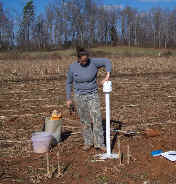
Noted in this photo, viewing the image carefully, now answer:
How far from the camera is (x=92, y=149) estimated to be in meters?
A: 5.34

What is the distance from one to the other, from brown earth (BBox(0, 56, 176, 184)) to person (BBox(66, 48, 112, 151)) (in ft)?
1.04

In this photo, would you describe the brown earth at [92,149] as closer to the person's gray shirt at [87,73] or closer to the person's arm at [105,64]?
the person's gray shirt at [87,73]

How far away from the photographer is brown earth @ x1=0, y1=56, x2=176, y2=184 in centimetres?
426

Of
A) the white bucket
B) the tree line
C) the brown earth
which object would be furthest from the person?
the tree line

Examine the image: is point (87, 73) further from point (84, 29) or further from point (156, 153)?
point (84, 29)

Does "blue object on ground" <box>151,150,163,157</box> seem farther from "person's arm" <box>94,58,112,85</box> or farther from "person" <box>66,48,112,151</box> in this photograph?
"person's arm" <box>94,58,112,85</box>

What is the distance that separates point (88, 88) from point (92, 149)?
1147 mm

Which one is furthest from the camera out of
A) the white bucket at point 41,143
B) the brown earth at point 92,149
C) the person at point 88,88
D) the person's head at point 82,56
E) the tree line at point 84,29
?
the tree line at point 84,29

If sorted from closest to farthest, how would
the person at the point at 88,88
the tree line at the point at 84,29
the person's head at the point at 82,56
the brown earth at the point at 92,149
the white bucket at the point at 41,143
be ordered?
the brown earth at the point at 92,149
the person's head at the point at 82,56
the person at the point at 88,88
the white bucket at the point at 41,143
the tree line at the point at 84,29

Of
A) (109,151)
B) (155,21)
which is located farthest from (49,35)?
(109,151)

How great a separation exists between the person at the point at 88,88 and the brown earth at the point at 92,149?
316mm

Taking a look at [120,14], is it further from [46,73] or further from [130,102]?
[130,102]

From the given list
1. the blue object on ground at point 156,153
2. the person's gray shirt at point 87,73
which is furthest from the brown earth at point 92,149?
the person's gray shirt at point 87,73

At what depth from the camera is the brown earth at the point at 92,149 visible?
168 inches
